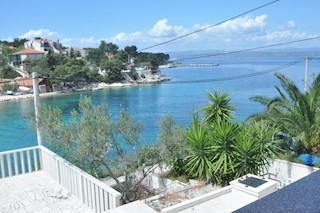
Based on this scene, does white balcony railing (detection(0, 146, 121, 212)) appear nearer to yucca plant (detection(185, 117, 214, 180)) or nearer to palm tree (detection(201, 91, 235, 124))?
yucca plant (detection(185, 117, 214, 180))

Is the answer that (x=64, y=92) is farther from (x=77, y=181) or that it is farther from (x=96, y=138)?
(x=96, y=138)

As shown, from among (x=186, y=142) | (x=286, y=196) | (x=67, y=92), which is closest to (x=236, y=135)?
(x=186, y=142)

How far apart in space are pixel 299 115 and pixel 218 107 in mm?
2069

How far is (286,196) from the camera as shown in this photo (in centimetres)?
95

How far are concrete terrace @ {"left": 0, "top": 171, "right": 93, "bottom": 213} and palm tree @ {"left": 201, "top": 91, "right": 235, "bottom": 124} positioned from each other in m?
3.91

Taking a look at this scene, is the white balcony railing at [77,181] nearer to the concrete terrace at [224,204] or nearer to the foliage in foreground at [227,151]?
the concrete terrace at [224,204]

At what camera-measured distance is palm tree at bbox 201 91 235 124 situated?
7.41m

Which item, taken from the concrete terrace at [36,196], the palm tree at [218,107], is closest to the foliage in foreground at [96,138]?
the concrete terrace at [36,196]

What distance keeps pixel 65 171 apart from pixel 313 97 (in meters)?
6.31

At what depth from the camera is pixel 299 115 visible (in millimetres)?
7430

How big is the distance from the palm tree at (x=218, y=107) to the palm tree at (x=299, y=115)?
3.73 ft

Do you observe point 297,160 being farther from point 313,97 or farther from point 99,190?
point 99,190

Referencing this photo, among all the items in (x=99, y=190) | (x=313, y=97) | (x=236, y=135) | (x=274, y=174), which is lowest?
(x=274, y=174)

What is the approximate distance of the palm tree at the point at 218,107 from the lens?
741 cm
